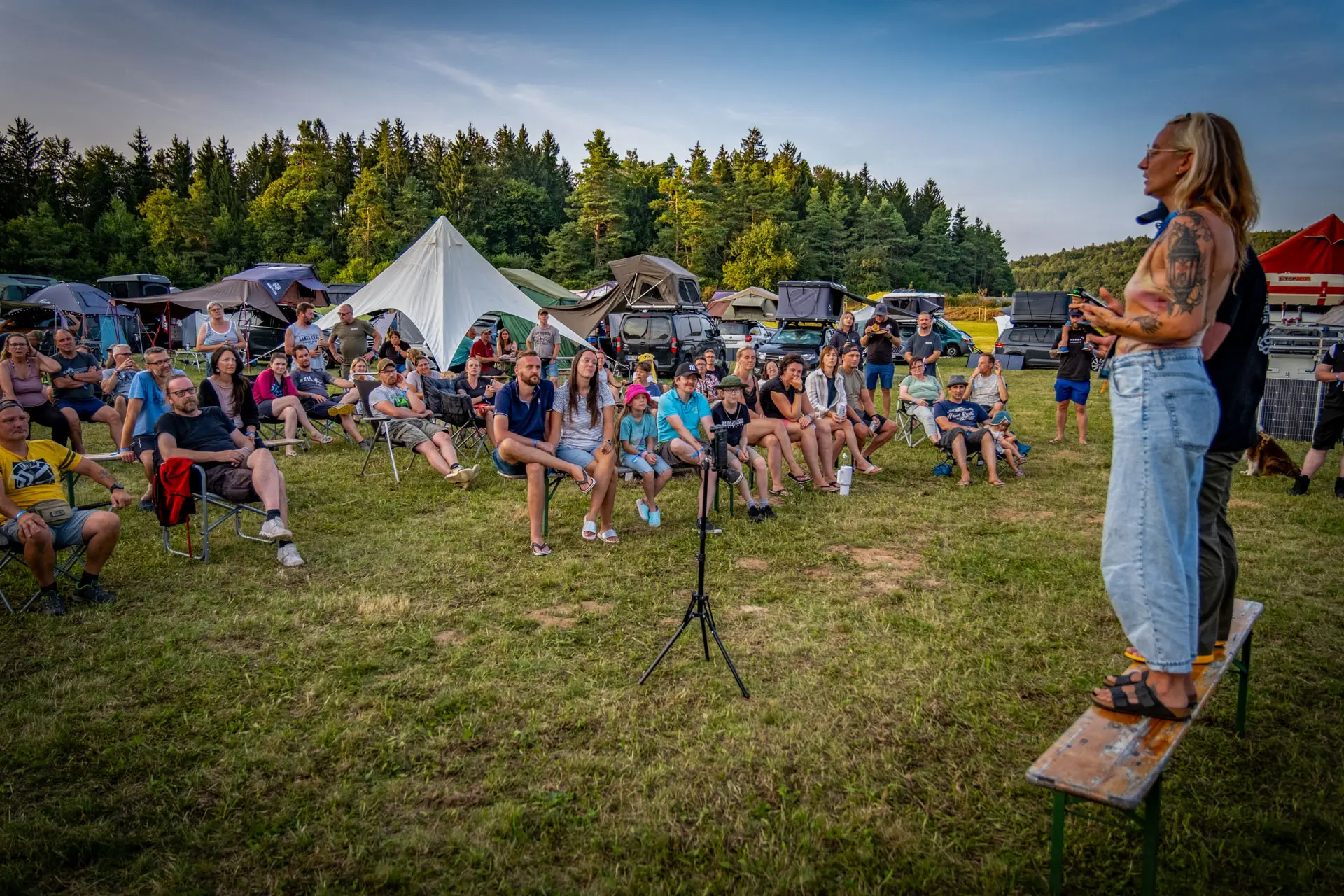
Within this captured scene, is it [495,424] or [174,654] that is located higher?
[495,424]

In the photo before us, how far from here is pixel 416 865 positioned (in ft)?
7.55

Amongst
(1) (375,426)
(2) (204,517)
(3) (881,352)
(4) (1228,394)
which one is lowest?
(2) (204,517)

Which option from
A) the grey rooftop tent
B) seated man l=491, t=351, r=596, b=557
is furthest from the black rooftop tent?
seated man l=491, t=351, r=596, b=557

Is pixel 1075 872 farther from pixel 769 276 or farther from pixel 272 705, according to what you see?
pixel 769 276

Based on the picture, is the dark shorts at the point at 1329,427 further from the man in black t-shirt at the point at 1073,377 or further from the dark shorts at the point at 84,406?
the dark shorts at the point at 84,406

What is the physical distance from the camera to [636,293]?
19.3 m

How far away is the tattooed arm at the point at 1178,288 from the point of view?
76.2 inches

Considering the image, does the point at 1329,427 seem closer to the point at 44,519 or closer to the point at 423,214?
the point at 44,519

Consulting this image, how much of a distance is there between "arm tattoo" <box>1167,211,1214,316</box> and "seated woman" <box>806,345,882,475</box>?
544 cm

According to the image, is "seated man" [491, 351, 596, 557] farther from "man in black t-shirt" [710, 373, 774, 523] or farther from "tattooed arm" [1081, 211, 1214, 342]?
"tattooed arm" [1081, 211, 1214, 342]

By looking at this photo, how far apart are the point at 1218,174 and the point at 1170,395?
61cm

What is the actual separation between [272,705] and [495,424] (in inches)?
103

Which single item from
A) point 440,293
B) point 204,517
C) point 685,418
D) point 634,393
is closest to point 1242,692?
point 685,418

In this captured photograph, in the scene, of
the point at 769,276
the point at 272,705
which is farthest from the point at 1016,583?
the point at 769,276
